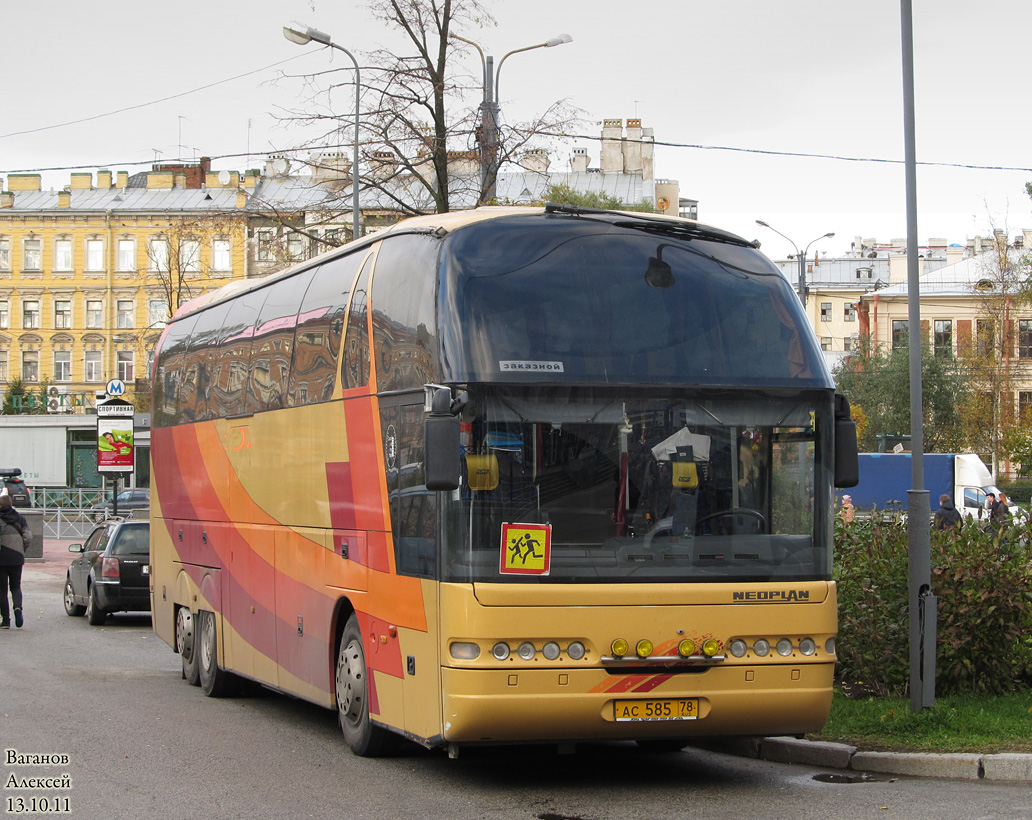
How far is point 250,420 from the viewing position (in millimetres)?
13047

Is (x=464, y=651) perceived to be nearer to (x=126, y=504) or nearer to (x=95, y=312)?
(x=126, y=504)

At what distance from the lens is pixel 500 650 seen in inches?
327

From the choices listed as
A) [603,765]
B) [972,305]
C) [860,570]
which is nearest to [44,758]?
[603,765]

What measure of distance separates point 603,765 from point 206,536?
20.1 ft

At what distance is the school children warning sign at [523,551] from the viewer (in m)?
8.37

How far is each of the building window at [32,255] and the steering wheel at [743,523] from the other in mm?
83960

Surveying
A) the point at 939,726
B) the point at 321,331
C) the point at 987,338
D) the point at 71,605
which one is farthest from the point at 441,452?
the point at 987,338

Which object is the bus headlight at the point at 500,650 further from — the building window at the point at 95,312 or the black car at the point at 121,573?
the building window at the point at 95,312

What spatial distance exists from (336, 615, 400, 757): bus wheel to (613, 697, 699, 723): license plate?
2.07m

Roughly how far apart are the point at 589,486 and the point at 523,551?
56 cm

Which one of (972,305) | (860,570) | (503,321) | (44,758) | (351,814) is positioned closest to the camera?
(351,814)

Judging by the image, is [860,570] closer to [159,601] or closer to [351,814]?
[351,814]

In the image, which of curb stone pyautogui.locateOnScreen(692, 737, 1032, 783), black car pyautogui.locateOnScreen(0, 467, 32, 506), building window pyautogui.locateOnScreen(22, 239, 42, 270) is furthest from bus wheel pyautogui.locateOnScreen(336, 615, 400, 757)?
building window pyautogui.locateOnScreen(22, 239, 42, 270)

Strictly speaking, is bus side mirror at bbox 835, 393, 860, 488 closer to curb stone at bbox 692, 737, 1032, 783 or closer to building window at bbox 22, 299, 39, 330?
curb stone at bbox 692, 737, 1032, 783
